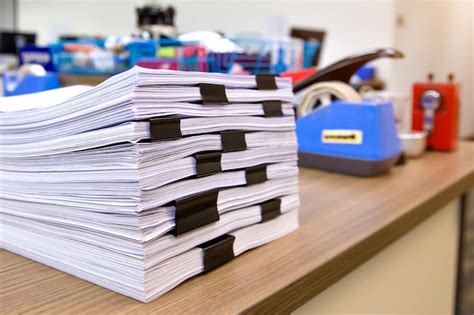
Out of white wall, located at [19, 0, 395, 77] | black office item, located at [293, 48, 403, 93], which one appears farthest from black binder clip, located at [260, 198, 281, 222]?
white wall, located at [19, 0, 395, 77]

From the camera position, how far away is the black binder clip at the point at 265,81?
0.56 m

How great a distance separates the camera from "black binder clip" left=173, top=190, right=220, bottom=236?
0.44m

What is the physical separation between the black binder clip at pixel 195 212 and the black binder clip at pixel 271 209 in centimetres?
8

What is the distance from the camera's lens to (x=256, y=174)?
0.54 m

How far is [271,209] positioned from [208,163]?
12cm

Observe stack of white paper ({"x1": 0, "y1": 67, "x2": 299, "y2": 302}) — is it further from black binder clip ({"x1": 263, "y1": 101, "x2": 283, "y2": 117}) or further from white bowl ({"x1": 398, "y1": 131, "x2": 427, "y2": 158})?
white bowl ({"x1": 398, "y1": 131, "x2": 427, "y2": 158})

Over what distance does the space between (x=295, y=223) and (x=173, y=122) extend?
0.24 metres

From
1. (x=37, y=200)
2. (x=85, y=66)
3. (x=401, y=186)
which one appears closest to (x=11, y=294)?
(x=37, y=200)

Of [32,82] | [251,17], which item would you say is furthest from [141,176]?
[251,17]

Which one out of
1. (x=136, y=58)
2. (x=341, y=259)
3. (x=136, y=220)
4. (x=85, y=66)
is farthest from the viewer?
(x=85, y=66)

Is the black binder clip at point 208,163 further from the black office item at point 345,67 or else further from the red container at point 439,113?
the red container at point 439,113

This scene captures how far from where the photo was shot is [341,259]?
0.54 meters

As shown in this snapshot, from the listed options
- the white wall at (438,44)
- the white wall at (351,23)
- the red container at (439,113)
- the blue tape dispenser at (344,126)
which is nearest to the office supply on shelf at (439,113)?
the red container at (439,113)

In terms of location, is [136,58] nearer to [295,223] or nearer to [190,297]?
[295,223]
